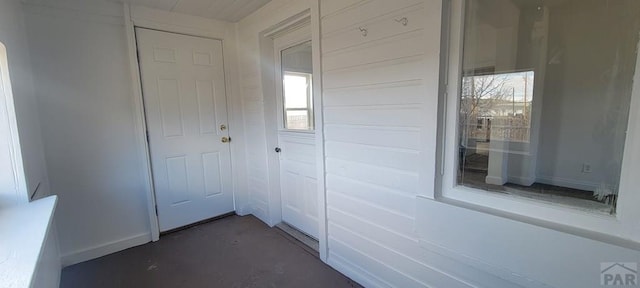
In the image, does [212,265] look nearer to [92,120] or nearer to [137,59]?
[92,120]

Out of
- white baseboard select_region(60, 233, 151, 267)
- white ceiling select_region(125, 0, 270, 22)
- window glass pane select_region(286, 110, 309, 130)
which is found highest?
white ceiling select_region(125, 0, 270, 22)

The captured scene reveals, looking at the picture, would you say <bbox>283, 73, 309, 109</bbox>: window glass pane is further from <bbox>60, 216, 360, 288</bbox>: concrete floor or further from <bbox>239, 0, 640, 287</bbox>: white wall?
<bbox>60, 216, 360, 288</bbox>: concrete floor

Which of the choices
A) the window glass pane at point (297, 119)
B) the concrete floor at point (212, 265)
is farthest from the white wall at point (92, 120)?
the window glass pane at point (297, 119)

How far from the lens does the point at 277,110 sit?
9.00 feet

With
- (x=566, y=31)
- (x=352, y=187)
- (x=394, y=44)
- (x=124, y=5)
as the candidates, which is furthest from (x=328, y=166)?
(x=124, y=5)

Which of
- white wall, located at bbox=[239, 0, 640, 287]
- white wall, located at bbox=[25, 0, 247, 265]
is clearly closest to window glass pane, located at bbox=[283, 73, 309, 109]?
white wall, located at bbox=[239, 0, 640, 287]

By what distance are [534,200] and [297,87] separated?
1.98 meters

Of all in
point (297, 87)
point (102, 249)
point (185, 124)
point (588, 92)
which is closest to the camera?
point (588, 92)

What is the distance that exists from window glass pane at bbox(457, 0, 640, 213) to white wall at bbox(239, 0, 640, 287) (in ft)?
0.63

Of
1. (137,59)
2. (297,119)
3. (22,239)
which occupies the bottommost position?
(22,239)

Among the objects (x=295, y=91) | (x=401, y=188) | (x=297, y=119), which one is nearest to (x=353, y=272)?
(x=401, y=188)

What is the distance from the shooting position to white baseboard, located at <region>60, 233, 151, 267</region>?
7.22 ft

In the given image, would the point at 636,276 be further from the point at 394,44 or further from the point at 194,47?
the point at 194,47

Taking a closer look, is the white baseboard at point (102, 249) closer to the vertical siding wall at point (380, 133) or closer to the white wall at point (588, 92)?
the vertical siding wall at point (380, 133)
